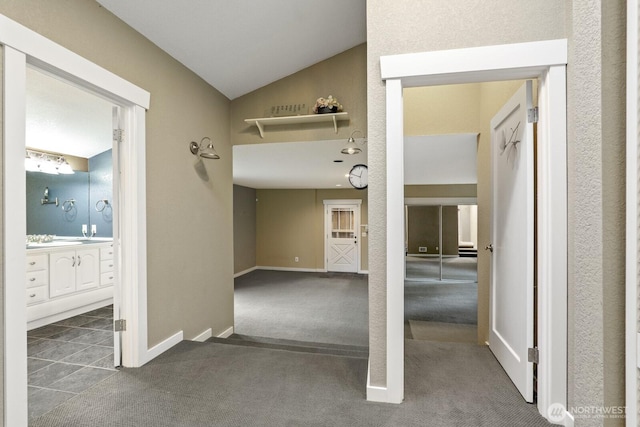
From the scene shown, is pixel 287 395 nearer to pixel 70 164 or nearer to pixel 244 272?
pixel 70 164

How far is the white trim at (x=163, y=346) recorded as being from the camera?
7.75ft

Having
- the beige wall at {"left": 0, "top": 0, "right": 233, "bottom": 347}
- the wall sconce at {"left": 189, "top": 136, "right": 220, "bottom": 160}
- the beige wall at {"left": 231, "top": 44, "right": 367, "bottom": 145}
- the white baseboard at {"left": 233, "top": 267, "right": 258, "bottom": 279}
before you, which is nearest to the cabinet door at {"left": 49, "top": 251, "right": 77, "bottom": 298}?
the beige wall at {"left": 0, "top": 0, "right": 233, "bottom": 347}

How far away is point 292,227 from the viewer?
9.11 metres

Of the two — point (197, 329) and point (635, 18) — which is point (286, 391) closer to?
point (197, 329)

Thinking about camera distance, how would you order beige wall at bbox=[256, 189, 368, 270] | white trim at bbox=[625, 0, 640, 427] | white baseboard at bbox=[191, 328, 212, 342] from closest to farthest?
white trim at bbox=[625, 0, 640, 427]
white baseboard at bbox=[191, 328, 212, 342]
beige wall at bbox=[256, 189, 368, 270]

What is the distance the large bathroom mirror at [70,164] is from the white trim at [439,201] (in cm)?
607

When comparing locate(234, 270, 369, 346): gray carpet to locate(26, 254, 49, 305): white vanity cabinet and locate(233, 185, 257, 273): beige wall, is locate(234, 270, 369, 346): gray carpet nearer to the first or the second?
locate(233, 185, 257, 273): beige wall

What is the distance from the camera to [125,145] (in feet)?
7.39

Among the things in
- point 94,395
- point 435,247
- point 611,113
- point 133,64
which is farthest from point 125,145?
point 435,247

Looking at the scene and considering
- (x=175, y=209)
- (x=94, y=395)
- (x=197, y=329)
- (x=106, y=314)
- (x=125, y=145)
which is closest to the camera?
(x=94, y=395)

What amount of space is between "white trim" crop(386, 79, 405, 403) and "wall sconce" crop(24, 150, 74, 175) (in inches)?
197

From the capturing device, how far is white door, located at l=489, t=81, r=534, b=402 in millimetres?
1800

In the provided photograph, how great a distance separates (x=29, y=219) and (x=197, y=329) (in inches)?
140

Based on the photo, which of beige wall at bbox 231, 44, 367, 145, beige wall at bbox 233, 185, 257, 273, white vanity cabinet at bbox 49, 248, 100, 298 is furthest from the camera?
beige wall at bbox 233, 185, 257, 273
